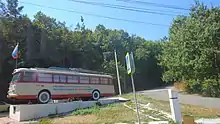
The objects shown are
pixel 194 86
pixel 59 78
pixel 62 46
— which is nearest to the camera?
pixel 59 78

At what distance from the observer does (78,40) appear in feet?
139

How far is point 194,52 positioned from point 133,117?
14033 millimetres

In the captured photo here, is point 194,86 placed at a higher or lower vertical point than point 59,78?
lower

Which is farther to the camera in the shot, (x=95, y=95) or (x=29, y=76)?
(x=95, y=95)

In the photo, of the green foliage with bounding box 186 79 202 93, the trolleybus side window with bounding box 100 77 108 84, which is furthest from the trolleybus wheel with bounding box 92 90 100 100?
the green foliage with bounding box 186 79 202 93

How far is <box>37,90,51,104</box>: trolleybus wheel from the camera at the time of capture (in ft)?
63.0

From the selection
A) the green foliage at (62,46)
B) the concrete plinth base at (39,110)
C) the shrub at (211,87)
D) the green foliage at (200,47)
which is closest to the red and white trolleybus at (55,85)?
the concrete plinth base at (39,110)

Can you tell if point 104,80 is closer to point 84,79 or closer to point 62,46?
point 84,79

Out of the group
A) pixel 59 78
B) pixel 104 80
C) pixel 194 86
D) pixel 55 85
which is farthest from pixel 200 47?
pixel 55 85

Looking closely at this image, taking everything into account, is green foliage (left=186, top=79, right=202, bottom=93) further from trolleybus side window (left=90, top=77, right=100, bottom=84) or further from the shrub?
trolleybus side window (left=90, top=77, right=100, bottom=84)

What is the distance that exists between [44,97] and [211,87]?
1750 centimetres

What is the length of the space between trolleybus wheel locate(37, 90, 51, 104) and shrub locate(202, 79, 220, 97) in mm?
16239

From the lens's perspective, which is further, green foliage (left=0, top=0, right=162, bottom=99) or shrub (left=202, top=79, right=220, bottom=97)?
green foliage (left=0, top=0, right=162, bottom=99)

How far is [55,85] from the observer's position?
66.1ft
